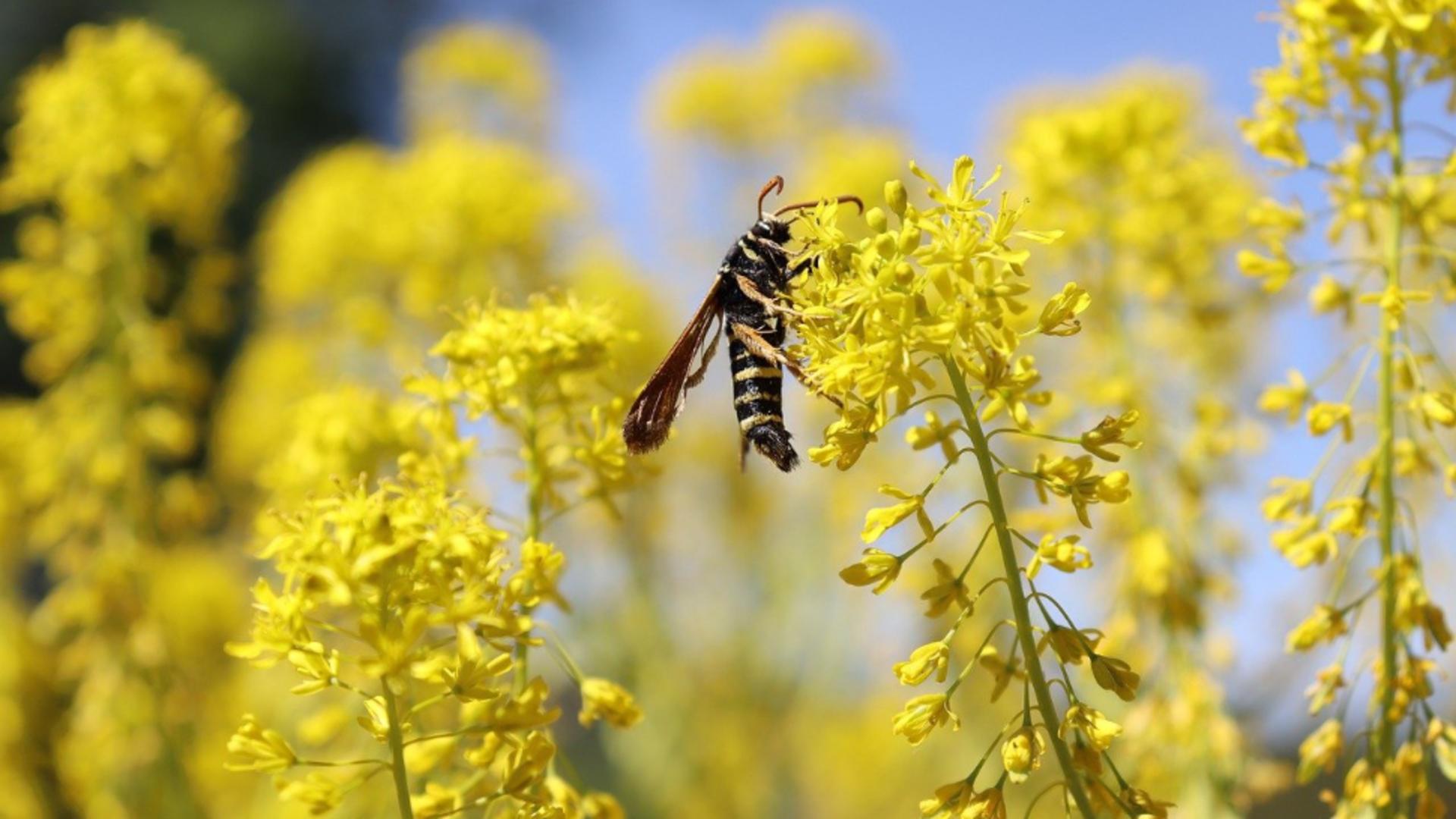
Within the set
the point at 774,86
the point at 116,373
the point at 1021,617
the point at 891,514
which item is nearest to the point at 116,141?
the point at 116,373

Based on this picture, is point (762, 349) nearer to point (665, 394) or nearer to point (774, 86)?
point (665, 394)

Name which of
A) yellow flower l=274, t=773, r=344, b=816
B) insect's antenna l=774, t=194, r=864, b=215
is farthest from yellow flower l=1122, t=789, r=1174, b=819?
yellow flower l=274, t=773, r=344, b=816

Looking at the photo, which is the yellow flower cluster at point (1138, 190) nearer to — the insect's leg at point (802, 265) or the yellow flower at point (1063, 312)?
the insect's leg at point (802, 265)

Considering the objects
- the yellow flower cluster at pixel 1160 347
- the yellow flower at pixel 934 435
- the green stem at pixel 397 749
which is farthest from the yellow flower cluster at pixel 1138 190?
the green stem at pixel 397 749

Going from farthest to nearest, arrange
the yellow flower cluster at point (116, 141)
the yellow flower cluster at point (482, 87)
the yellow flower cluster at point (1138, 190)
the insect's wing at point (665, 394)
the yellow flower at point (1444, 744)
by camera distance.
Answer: the yellow flower cluster at point (482, 87) → the yellow flower cluster at point (116, 141) → the yellow flower cluster at point (1138, 190) → the insect's wing at point (665, 394) → the yellow flower at point (1444, 744)

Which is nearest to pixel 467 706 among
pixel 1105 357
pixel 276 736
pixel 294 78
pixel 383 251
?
pixel 276 736
